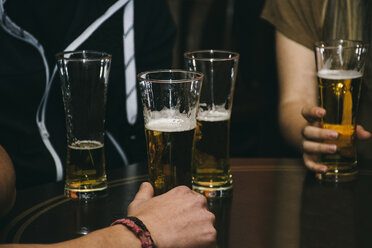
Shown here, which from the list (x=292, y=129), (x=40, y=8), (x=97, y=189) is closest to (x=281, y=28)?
(x=292, y=129)

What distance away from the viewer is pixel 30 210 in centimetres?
102

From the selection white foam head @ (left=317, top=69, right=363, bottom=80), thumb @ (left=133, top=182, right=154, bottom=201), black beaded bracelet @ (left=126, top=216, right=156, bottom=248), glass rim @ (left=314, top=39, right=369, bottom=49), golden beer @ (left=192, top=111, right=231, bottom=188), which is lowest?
black beaded bracelet @ (left=126, top=216, right=156, bottom=248)

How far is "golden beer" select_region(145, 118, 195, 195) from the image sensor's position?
3.05 feet

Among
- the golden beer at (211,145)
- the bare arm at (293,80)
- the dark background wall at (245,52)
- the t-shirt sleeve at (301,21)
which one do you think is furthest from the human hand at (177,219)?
the dark background wall at (245,52)

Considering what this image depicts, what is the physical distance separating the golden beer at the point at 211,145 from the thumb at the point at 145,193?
0.13m

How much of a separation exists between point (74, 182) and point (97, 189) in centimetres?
4

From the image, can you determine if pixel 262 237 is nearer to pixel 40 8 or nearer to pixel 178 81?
pixel 178 81

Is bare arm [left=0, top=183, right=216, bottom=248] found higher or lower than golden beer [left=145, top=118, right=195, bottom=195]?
lower

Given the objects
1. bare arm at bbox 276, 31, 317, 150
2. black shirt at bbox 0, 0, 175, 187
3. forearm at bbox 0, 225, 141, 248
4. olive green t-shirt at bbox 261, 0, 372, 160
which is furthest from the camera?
bare arm at bbox 276, 31, 317, 150

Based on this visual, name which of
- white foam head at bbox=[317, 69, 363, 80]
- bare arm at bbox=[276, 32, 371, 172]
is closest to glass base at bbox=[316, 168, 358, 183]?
white foam head at bbox=[317, 69, 363, 80]

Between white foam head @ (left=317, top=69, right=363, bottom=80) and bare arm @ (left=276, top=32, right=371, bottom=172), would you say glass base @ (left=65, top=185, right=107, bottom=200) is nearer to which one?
white foam head @ (left=317, top=69, right=363, bottom=80)

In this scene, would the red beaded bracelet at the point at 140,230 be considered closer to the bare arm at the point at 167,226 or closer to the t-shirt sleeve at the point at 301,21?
the bare arm at the point at 167,226

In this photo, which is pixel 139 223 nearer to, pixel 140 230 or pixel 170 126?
pixel 140 230

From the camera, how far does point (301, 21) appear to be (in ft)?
5.46
